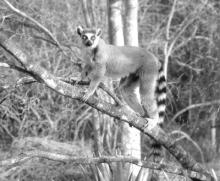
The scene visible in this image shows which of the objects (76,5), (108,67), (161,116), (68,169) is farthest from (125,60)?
(76,5)

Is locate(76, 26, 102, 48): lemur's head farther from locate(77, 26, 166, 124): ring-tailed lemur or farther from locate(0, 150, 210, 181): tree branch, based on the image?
locate(0, 150, 210, 181): tree branch

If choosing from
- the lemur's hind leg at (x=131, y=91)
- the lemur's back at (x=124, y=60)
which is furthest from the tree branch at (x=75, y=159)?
the lemur's back at (x=124, y=60)

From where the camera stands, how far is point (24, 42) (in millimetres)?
11734

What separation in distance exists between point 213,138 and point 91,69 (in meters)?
10.4

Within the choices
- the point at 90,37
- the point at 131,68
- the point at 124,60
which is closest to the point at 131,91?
the point at 131,68

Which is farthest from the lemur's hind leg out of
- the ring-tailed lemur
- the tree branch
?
the tree branch

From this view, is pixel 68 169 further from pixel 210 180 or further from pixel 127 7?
pixel 210 180

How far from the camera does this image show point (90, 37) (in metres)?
6.69

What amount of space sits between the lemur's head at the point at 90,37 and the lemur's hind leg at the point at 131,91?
87 cm

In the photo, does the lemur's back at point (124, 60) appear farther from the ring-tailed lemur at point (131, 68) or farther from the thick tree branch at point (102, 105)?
the thick tree branch at point (102, 105)

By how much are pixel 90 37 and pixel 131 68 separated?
0.86 m

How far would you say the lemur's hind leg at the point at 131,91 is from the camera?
6969 millimetres

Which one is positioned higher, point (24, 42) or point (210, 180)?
point (24, 42)

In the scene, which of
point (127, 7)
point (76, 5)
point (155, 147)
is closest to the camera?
point (155, 147)
